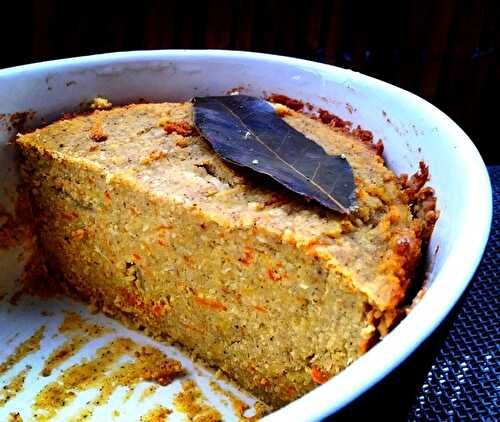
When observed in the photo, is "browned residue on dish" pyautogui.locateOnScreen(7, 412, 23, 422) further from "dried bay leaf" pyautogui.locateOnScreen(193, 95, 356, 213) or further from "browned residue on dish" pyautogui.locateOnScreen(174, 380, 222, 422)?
"dried bay leaf" pyautogui.locateOnScreen(193, 95, 356, 213)

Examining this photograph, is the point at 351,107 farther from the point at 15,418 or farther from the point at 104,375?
the point at 15,418

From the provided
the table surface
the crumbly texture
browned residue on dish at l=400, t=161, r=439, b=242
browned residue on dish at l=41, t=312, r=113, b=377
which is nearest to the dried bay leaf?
the crumbly texture

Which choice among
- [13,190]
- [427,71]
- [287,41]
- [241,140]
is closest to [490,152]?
[427,71]

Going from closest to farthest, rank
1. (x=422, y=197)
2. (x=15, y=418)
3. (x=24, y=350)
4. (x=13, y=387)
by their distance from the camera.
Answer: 1. (x=422, y=197)
2. (x=15, y=418)
3. (x=13, y=387)
4. (x=24, y=350)

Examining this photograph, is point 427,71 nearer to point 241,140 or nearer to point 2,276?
point 241,140

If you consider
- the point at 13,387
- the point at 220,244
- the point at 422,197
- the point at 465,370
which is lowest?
the point at 13,387

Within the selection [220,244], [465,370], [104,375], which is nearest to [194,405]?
[104,375]
